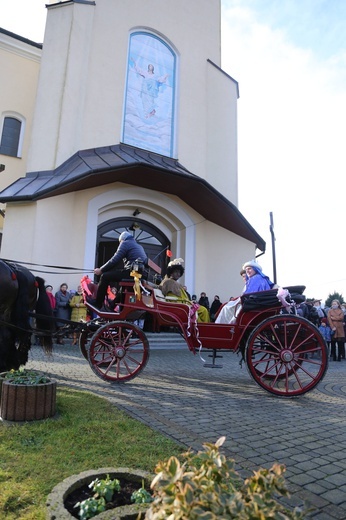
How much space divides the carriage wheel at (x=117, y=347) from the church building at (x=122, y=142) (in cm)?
595

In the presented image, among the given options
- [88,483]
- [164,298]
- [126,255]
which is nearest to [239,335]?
[164,298]

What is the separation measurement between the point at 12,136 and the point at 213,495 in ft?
51.4

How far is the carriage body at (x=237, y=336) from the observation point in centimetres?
498

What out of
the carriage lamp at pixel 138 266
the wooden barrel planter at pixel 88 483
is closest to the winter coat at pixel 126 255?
the carriage lamp at pixel 138 266

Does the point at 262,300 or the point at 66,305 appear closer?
the point at 262,300

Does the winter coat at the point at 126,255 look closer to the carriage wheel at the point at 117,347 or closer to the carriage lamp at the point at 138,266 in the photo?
the carriage lamp at the point at 138,266

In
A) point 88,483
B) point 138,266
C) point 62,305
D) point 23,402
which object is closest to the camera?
point 88,483

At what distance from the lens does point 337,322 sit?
36.4 feet

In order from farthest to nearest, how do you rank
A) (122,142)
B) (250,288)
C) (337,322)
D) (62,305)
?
(122,142) → (337,322) → (62,305) → (250,288)

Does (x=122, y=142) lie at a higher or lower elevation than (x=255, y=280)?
Answer: higher

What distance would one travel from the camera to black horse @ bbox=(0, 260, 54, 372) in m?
4.75

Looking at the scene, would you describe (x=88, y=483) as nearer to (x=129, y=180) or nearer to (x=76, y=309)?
(x=76, y=309)

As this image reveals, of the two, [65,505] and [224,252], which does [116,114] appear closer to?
[224,252]

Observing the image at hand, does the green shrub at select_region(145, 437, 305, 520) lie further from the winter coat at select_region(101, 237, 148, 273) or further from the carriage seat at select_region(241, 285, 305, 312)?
the winter coat at select_region(101, 237, 148, 273)
